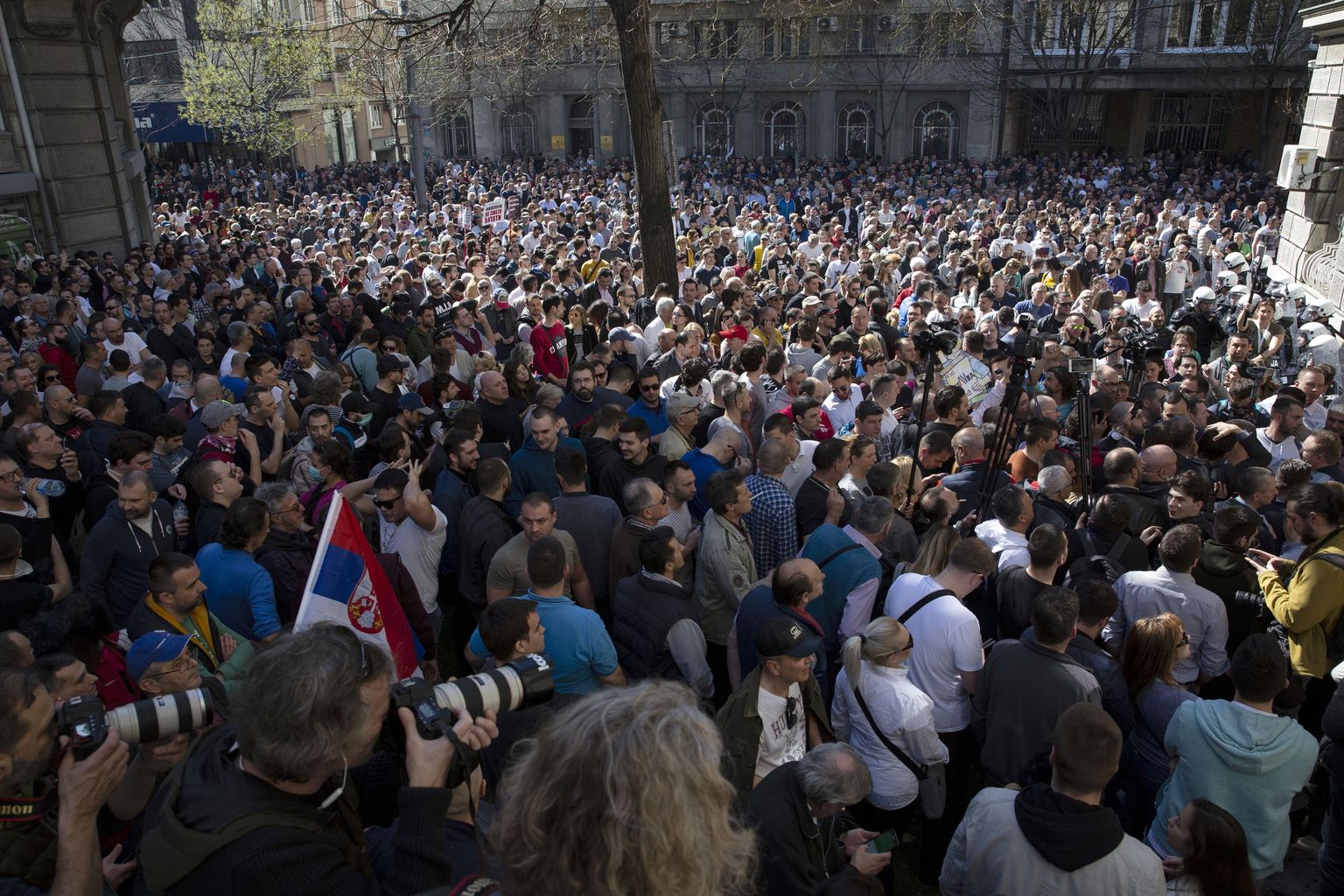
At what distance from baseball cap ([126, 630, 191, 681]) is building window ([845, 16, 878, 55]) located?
135ft

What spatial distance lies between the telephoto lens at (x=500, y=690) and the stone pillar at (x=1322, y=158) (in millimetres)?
14166

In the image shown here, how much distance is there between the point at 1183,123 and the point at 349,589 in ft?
138

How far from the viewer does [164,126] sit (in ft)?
128

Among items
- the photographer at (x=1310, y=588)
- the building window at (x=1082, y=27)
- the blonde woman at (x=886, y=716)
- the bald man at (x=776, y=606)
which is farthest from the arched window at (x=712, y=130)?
the blonde woman at (x=886, y=716)

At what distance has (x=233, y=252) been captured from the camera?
50.1 feet

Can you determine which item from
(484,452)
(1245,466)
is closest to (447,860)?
(484,452)

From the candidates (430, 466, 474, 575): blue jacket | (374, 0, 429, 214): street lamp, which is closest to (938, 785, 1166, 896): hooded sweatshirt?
(430, 466, 474, 575): blue jacket

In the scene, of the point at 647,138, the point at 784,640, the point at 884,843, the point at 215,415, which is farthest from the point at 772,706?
the point at 647,138

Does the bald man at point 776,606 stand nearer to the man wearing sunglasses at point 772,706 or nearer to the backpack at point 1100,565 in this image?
the man wearing sunglasses at point 772,706

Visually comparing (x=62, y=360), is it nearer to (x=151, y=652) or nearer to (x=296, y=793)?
(x=151, y=652)

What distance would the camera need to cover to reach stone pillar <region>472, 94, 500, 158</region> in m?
47.5

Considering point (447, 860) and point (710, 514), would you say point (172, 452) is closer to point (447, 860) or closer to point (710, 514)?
point (710, 514)

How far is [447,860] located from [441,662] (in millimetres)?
4289

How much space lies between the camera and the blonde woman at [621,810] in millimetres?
1668
